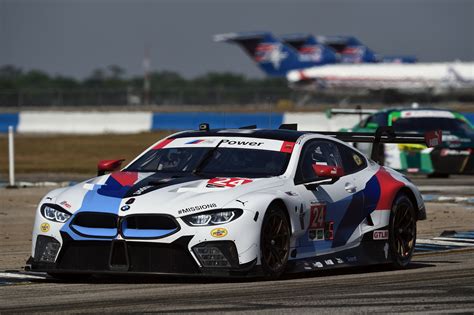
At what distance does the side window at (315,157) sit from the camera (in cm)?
1055

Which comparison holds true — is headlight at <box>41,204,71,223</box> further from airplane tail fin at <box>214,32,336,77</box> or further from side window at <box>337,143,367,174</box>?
airplane tail fin at <box>214,32,336,77</box>

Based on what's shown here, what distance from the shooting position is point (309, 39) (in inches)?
4466

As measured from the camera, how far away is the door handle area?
10.9 metres

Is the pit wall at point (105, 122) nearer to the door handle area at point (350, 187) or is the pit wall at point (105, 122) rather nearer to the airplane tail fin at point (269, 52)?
the door handle area at point (350, 187)

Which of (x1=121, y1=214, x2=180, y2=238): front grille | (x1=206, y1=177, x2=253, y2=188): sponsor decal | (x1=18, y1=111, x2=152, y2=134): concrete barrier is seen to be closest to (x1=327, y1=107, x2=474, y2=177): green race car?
(x1=206, y1=177, x2=253, y2=188): sponsor decal

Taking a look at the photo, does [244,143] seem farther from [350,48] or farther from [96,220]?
[350,48]

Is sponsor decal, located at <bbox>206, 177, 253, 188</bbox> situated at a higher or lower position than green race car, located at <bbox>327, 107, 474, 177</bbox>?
higher

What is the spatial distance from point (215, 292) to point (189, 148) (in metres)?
2.19

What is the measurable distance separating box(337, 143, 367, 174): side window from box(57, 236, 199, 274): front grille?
93.1 inches

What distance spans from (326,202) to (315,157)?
0.53m

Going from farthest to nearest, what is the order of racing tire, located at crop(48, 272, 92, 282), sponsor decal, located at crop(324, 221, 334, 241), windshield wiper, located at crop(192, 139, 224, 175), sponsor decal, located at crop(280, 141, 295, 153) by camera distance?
sponsor decal, located at crop(280, 141, 295, 153) < sponsor decal, located at crop(324, 221, 334, 241) < windshield wiper, located at crop(192, 139, 224, 175) < racing tire, located at crop(48, 272, 92, 282)

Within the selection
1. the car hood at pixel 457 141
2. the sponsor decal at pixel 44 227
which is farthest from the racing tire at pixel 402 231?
the car hood at pixel 457 141

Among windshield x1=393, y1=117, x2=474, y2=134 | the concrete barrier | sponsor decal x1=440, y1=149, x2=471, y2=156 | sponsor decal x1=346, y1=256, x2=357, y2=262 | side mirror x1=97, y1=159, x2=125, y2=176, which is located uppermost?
side mirror x1=97, y1=159, x2=125, y2=176

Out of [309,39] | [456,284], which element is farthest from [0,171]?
[309,39]
